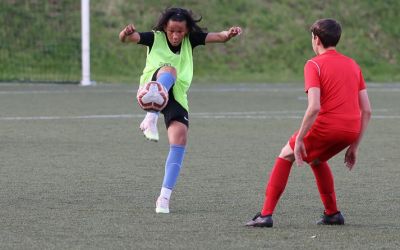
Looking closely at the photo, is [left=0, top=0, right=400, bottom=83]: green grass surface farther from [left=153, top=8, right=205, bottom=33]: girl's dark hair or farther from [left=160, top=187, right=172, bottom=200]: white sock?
[left=160, top=187, right=172, bottom=200]: white sock

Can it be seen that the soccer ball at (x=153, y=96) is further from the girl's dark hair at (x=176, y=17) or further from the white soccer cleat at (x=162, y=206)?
the white soccer cleat at (x=162, y=206)

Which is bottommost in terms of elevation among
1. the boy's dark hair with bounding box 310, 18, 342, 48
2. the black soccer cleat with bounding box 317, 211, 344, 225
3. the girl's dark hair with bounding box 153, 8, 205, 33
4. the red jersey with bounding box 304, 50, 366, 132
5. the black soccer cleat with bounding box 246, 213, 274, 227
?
the black soccer cleat with bounding box 317, 211, 344, 225

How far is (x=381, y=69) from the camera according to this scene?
31.6 metres

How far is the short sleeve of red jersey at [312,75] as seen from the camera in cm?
783

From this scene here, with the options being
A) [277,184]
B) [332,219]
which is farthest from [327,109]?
[332,219]

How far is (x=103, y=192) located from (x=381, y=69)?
22.4 m

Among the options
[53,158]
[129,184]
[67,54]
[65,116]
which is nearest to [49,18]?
[67,54]

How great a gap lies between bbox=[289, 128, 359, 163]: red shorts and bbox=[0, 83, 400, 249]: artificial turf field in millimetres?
544

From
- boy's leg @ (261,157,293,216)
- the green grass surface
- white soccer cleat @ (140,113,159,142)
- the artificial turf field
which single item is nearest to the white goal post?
the green grass surface

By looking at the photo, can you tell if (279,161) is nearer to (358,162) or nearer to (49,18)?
(358,162)

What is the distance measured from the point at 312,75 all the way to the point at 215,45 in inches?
956

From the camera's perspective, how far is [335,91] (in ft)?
26.1

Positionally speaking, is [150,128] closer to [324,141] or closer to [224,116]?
[324,141]

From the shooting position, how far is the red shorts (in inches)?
314
